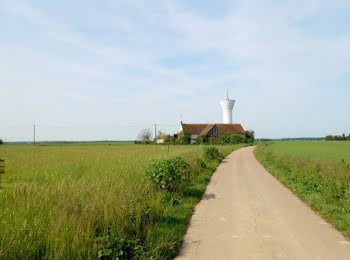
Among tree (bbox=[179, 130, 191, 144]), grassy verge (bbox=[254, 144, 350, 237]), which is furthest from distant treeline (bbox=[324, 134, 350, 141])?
grassy verge (bbox=[254, 144, 350, 237])

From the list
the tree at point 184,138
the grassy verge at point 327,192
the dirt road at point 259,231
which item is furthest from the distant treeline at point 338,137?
the dirt road at point 259,231

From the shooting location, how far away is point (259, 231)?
5410 mm

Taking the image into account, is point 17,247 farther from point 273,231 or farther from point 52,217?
point 273,231

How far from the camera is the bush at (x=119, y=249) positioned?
13.1ft

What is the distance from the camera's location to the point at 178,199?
7.73 meters

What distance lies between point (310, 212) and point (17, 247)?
23.8 feet

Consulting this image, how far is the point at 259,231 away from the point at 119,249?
3.16 m

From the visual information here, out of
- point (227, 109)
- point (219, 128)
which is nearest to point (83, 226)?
point (219, 128)

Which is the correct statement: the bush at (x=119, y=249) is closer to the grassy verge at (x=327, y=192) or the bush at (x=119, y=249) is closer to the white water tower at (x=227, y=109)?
the grassy verge at (x=327, y=192)

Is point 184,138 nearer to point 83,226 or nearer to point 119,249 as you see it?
point 83,226

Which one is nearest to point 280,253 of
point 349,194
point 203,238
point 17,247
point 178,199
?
point 203,238

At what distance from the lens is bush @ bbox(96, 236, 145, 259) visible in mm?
3990

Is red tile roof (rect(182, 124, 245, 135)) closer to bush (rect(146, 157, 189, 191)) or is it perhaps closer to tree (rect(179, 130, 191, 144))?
tree (rect(179, 130, 191, 144))

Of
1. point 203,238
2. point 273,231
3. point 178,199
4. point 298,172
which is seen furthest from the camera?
point 298,172
